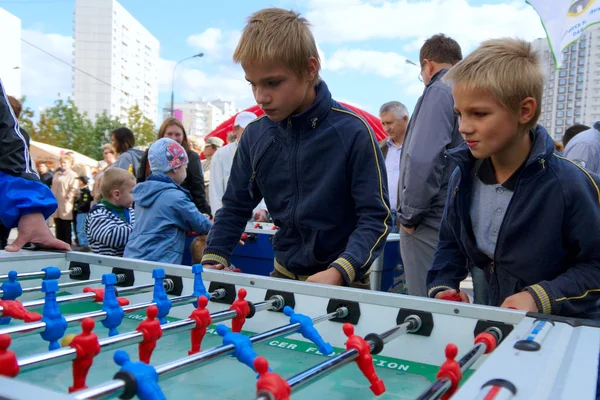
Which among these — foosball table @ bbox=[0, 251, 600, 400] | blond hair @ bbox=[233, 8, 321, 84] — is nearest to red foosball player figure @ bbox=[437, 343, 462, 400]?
foosball table @ bbox=[0, 251, 600, 400]

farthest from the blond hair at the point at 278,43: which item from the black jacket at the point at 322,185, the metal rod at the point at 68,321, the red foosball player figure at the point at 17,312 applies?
the red foosball player figure at the point at 17,312

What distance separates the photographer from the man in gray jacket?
128 inches

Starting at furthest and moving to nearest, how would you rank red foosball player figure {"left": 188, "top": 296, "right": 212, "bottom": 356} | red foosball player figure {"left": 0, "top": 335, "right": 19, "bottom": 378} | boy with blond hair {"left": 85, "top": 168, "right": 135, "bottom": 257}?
1. boy with blond hair {"left": 85, "top": 168, "right": 135, "bottom": 257}
2. red foosball player figure {"left": 188, "top": 296, "right": 212, "bottom": 356}
3. red foosball player figure {"left": 0, "top": 335, "right": 19, "bottom": 378}

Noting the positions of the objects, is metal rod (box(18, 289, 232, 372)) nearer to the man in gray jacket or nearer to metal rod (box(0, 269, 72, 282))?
metal rod (box(0, 269, 72, 282))

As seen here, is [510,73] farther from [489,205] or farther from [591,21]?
[591,21]

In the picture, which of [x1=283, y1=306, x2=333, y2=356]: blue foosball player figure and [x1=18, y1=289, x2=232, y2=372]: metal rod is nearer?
[x1=18, y1=289, x2=232, y2=372]: metal rod

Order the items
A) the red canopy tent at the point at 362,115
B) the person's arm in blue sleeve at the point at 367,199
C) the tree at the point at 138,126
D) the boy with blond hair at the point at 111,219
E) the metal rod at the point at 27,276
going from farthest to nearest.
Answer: the tree at the point at 138,126 < the red canopy tent at the point at 362,115 < the boy with blond hair at the point at 111,219 < the person's arm in blue sleeve at the point at 367,199 < the metal rod at the point at 27,276

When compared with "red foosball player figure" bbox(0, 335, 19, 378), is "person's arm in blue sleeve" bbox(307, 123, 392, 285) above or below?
above

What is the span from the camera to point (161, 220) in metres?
3.65

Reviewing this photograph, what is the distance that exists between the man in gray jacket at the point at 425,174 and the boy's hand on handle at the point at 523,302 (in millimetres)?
1678

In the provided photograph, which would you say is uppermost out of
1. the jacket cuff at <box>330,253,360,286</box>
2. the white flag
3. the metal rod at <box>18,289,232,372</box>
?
the white flag

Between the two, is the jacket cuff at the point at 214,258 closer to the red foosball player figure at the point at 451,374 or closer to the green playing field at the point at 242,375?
the green playing field at the point at 242,375

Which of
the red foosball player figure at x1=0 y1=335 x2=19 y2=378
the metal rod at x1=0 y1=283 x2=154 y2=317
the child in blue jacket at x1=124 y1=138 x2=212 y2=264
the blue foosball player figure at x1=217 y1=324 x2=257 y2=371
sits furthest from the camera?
the child in blue jacket at x1=124 y1=138 x2=212 y2=264

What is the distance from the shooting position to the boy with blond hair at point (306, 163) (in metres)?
1.98
